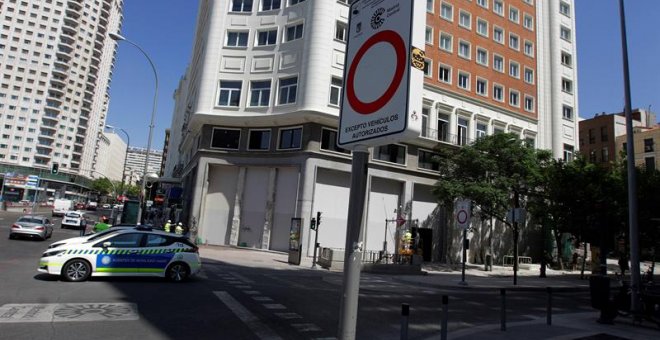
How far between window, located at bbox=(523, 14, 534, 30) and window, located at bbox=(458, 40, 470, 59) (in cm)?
919

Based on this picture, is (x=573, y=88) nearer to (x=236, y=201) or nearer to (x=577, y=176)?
(x=577, y=176)

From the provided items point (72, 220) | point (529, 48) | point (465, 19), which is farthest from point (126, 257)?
point (529, 48)

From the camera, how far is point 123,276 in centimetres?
1384

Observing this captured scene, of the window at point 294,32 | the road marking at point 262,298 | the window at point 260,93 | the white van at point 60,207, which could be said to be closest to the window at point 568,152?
the window at point 294,32

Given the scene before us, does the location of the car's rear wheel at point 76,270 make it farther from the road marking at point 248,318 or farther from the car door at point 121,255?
the road marking at point 248,318

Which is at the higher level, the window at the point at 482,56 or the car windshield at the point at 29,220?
the window at the point at 482,56

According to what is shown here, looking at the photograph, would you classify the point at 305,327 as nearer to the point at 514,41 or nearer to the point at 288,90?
the point at 288,90

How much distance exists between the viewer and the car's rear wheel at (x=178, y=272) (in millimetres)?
13969

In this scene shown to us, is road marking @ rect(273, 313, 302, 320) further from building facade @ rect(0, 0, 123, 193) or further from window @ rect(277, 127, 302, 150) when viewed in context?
building facade @ rect(0, 0, 123, 193)

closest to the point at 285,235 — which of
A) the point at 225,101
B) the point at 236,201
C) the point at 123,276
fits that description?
the point at 236,201

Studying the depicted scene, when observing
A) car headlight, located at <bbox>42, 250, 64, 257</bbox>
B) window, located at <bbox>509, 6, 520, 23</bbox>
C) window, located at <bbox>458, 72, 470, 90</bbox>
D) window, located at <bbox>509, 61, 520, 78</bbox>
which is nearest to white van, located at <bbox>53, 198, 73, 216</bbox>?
window, located at <bbox>458, 72, 470, 90</bbox>

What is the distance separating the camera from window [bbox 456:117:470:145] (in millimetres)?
38228

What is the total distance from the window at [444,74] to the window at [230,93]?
659 inches

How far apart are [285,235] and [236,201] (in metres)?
4.78
